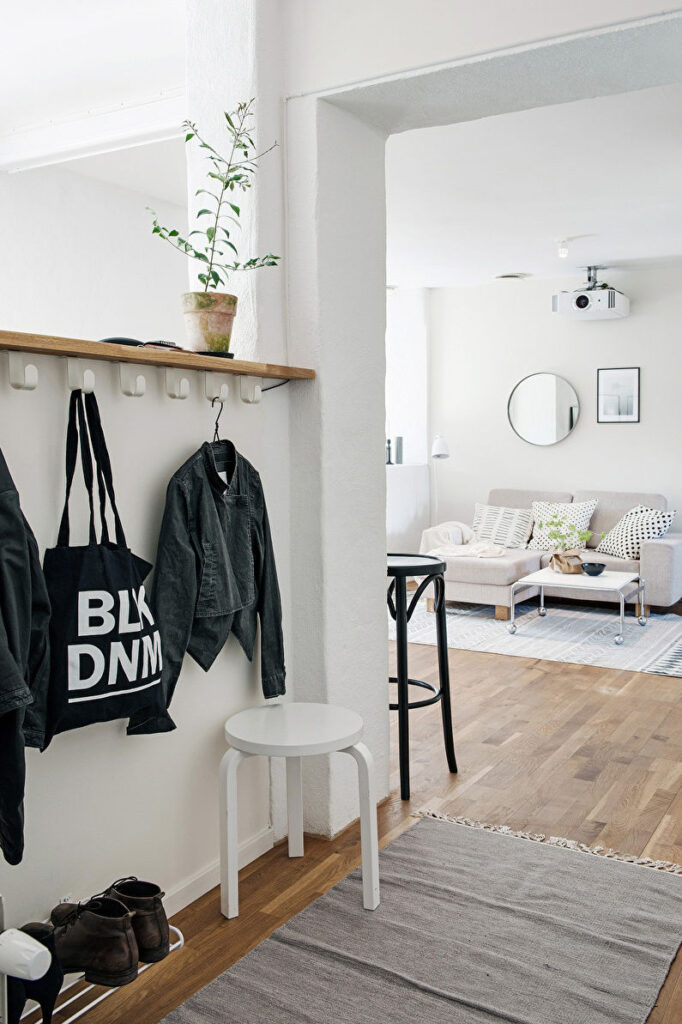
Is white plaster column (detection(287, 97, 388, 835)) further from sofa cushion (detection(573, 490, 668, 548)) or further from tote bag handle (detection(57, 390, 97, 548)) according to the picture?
sofa cushion (detection(573, 490, 668, 548))

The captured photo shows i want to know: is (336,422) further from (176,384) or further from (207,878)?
(207,878)

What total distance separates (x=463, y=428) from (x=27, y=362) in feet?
21.2

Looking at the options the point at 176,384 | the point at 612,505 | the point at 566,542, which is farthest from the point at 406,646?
the point at 612,505

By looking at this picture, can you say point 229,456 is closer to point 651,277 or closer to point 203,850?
point 203,850

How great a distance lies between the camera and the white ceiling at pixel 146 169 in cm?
417

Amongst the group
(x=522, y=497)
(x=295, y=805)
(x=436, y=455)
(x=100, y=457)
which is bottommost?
(x=295, y=805)

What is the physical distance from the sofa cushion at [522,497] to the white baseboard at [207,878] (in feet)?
17.0

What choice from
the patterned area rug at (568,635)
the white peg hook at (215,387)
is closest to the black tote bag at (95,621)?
the white peg hook at (215,387)

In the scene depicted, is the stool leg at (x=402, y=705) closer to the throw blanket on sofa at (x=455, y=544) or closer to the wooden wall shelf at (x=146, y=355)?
the wooden wall shelf at (x=146, y=355)

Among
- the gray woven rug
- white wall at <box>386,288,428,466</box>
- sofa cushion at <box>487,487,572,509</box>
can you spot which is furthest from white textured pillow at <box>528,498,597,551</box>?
the gray woven rug

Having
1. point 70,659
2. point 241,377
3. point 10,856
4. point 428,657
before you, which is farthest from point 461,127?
point 10,856

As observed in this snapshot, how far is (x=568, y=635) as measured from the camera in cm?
567

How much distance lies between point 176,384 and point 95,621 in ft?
2.18

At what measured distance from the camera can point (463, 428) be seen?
8.07 metres
